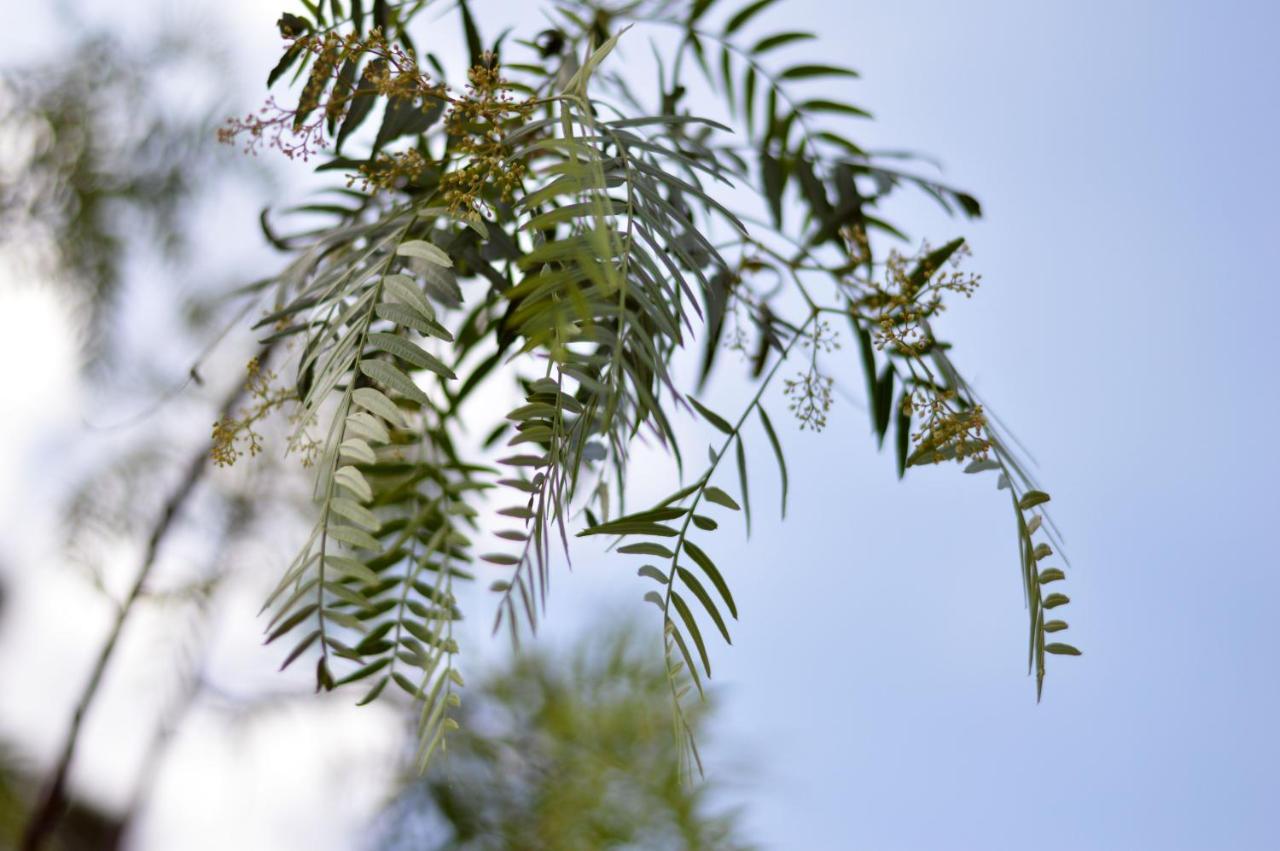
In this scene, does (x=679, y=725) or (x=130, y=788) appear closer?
(x=679, y=725)

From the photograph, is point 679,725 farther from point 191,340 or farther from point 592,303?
point 191,340

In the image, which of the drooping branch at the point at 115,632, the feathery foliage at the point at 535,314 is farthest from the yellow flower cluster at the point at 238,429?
the drooping branch at the point at 115,632

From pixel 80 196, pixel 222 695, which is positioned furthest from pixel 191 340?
pixel 222 695

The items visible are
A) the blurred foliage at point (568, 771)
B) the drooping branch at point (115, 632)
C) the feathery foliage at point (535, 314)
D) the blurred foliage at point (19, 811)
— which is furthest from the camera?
the blurred foliage at point (19, 811)

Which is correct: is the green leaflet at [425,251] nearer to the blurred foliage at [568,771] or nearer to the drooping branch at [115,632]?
the drooping branch at [115,632]

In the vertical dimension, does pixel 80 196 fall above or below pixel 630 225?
above

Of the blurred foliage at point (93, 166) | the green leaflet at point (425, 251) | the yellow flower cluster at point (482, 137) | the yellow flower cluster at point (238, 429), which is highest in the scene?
the blurred foliage at point (93, 166)

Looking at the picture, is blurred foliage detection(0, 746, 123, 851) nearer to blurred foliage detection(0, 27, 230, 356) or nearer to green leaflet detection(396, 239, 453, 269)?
blurred foliage detection(0, 27, 230, 356)

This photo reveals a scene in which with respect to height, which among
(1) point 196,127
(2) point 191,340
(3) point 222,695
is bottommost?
(3) point 222,695

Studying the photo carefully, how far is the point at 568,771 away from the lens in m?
1.00

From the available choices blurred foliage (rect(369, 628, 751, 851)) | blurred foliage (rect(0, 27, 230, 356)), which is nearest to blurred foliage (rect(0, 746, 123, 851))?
blurred foliage (rect(369, 628, 751, 851))

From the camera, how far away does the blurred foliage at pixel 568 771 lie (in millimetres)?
957

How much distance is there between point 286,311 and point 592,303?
114 millimetres

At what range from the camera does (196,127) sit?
3.28ft
